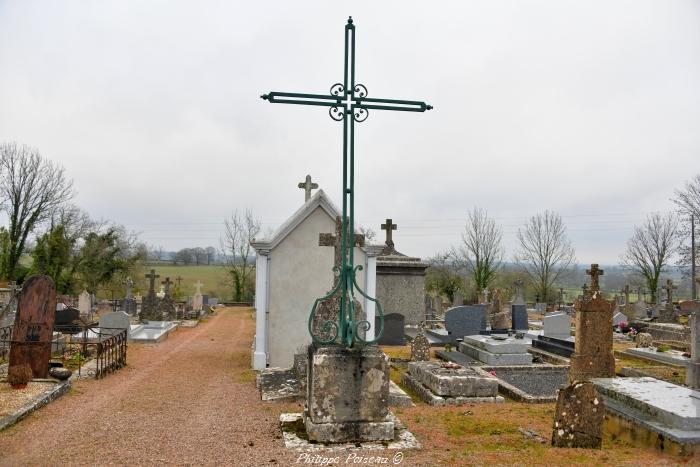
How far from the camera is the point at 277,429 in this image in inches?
241

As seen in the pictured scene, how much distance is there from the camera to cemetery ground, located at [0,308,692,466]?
5246 mm

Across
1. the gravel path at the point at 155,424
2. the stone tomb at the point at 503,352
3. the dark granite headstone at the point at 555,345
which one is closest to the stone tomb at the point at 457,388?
the gravel path at the point at 155,424

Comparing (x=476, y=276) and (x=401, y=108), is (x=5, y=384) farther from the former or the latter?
(x=476, y=276)

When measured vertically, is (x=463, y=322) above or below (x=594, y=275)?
below

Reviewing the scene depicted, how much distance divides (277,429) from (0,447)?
3.10 m

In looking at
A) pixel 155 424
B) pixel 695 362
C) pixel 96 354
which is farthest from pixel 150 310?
pixel 695 362

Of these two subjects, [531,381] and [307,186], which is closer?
[531,381]

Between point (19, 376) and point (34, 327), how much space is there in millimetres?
878

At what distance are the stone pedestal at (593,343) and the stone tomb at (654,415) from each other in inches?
77.9

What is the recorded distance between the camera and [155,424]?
22.1 feet

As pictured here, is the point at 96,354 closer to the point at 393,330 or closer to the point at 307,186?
the point at 307,186

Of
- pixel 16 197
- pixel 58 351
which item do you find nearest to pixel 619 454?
pixel 58 351

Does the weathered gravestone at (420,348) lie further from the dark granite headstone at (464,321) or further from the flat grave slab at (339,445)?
the flat grave slab at (339,445)

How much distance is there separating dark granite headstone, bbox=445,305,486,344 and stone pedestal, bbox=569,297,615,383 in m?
6.45
